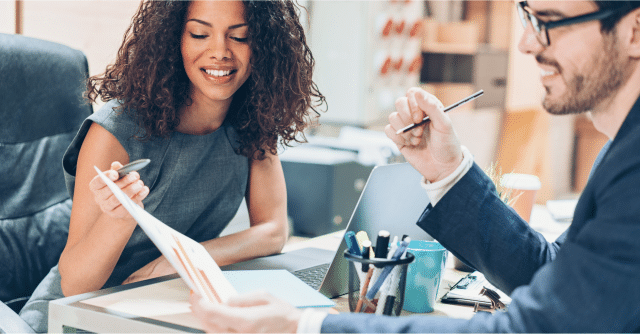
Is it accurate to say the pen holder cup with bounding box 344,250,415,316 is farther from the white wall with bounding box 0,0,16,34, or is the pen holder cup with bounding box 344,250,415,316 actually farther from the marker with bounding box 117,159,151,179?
the white wall with bounding box 0,0,16,34

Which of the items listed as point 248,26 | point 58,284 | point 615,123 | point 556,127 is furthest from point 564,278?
point 556,127

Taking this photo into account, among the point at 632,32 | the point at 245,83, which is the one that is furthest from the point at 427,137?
the point at 245,83

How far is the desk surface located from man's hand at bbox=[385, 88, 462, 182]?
225 mm

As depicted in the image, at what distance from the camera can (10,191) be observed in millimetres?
1343

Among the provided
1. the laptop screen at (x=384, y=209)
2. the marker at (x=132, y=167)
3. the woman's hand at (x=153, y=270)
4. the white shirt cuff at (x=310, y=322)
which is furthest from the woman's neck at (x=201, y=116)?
the white shirt cuff at (x=310, y=322)

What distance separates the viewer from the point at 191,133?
1394mm

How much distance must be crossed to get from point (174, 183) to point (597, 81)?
895 mm

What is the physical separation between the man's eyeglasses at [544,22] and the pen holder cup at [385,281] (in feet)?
1.11

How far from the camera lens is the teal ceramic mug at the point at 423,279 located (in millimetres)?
927

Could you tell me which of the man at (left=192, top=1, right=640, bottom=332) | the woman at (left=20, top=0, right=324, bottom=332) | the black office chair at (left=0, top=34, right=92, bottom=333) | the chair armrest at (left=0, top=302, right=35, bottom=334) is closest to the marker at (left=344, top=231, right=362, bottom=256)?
the man at (left=192, top=1, right=640, bottom=332)

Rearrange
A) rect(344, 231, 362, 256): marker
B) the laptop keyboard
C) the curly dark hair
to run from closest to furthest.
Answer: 1. rect(344, 231, 362, 256): marker
2. the laptop keyboard
3. the curly dark hair

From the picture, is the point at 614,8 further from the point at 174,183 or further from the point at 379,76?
the point at 379,76

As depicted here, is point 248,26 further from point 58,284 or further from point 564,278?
point 564,278

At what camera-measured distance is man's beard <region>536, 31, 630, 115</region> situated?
0.74 m
